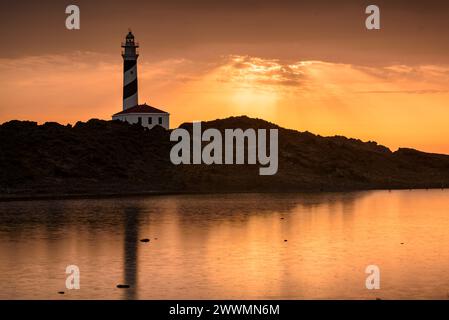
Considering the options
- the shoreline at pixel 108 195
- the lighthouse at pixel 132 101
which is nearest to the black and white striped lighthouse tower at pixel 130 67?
the lighthouse at pixel 132 101

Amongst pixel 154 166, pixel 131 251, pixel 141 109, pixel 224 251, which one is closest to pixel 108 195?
pixel 154 166

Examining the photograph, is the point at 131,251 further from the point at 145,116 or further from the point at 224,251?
the point at 145,116

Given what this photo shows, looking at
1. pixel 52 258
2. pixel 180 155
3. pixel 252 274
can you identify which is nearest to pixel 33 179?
pixel 180 155

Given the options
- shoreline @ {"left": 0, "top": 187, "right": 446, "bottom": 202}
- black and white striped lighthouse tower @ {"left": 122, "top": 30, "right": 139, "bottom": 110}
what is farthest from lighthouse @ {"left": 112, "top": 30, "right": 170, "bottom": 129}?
shoreline @ {"left": 0, "top": 187, "right": 446, "bottom": 202}

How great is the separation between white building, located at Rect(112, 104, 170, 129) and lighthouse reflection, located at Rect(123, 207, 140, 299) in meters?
59.5

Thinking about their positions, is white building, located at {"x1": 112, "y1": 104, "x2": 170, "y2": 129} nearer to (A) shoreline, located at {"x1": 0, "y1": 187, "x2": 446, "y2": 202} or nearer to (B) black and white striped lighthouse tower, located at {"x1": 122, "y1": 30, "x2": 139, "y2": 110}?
(B) black and white striped lighthouse tower, located at {"x1": 122, "y1": 30, "x2": 139, "y2": 110}

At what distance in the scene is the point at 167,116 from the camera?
5271 inches

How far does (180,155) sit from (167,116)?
29.5 feet

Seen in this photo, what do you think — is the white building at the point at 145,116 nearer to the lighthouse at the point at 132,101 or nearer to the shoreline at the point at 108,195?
the lighthouse at the point at 132,101

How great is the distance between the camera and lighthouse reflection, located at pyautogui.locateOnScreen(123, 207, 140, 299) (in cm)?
3241

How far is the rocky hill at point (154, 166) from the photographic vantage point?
106 m

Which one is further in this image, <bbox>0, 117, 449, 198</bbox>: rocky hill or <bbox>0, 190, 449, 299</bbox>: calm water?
<bbox>0, 117, 449, 198</bbox>: rocky hill

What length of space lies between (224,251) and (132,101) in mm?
89606

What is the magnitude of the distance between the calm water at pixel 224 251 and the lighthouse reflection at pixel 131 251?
0.06m
